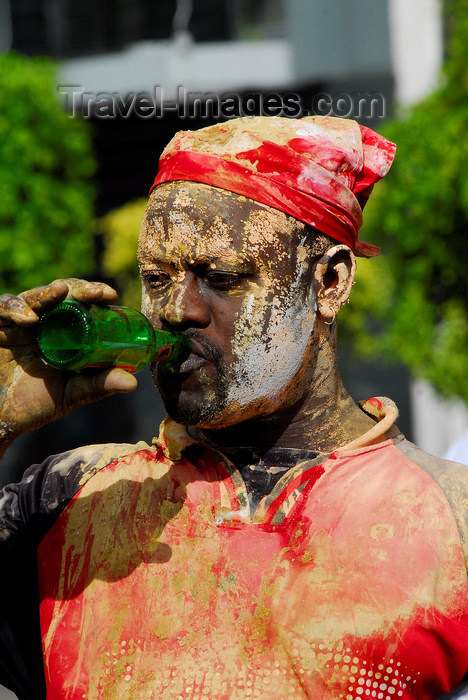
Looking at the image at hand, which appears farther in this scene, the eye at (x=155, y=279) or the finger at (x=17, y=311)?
the eye at (x=155, y=279)

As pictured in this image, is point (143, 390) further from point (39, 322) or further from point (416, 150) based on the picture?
point (39, 322)

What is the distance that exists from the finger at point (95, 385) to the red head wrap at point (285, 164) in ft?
1.95

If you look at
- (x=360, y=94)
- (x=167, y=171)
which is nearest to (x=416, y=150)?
(x=360, y=94)

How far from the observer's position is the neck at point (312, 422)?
2602 millimetres

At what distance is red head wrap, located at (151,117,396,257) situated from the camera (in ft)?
8.07

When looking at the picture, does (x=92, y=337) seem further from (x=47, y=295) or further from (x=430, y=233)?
(x=430, y=233)

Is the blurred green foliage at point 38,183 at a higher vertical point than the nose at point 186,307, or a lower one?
lower

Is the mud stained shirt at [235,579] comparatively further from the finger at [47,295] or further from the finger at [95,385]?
the finger at [47,295]

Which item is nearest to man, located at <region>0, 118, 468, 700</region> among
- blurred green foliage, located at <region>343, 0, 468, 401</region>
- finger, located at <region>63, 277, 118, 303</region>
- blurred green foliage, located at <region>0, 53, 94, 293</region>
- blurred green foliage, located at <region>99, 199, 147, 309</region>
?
finger, located at <region>63, 277, 118, 303</region>

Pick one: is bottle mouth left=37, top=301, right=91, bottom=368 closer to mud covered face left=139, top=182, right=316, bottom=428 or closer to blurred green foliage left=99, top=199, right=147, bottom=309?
mud covered face left=139, top=182, right=316, bottom=428

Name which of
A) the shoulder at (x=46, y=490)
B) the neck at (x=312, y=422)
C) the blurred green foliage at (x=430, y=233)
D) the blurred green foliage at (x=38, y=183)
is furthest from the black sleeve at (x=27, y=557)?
the blurred green foliage at (x=38, y=183)

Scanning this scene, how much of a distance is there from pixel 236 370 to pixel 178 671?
2.40 ft

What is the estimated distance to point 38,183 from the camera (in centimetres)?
1052

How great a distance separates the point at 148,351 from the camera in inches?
91.7
